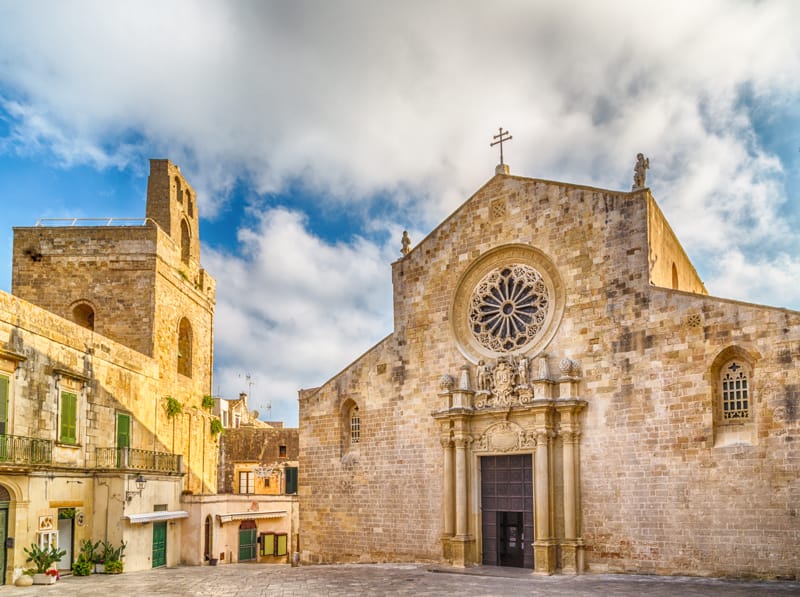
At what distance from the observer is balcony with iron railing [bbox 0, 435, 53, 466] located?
17.5 meters

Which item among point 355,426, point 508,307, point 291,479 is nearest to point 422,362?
point 508,307

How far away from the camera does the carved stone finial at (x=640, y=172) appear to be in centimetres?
1941

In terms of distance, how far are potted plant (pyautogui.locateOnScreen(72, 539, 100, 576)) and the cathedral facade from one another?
5.90 metres

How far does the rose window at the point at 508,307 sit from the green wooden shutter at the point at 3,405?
11.6m

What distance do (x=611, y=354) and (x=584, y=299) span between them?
1.55m

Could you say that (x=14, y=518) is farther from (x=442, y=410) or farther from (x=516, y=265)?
(x=516, y=265)

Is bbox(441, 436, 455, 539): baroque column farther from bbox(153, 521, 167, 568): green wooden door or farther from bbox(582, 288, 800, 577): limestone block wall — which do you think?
bbox(153, 521, 167, 568): green wooden door

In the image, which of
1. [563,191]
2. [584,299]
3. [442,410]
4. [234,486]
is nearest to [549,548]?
[442,410]

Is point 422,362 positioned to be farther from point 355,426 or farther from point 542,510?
point 542,510

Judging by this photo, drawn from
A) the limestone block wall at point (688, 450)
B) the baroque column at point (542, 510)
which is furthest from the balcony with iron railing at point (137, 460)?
the limestone block wall at point (688, 450)

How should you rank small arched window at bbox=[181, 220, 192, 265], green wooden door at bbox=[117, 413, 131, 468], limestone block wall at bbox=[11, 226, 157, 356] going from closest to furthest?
1. green wooden door at bbox=[117, 413, 131, 468]
2. limestone block wall at bbox=[11, 226, 157, 356]
3. small arched window at bbox=[181, 220, 192, 265]

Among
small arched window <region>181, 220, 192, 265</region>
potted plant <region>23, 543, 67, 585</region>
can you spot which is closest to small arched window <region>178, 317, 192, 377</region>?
small arched window <region>181, 220, 192, 265</region>

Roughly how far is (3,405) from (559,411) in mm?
12800

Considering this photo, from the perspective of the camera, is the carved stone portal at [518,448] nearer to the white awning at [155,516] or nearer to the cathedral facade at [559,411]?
the cathedral facade at [559,411]
